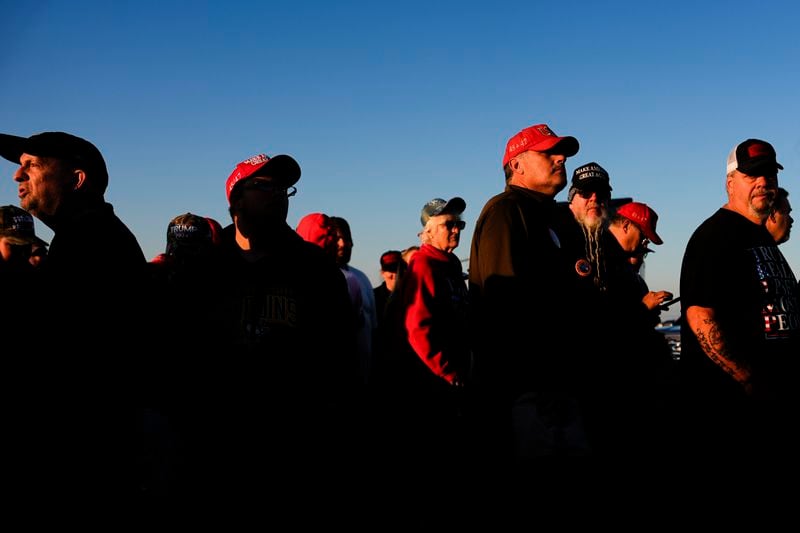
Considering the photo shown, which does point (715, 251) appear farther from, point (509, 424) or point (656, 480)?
point (656, 480)

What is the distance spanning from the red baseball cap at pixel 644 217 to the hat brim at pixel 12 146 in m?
4.12

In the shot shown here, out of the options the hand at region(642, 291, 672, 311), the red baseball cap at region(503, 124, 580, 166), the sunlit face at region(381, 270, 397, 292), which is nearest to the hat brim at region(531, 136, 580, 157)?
the red baseball cap at region(503, 124, 580, 166)

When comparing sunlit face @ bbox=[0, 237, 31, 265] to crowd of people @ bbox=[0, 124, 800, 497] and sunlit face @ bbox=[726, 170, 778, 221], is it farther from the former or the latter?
sunlit face @ bbox=[726, 170, 778, 221]

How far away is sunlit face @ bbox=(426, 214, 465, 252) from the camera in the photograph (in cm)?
550

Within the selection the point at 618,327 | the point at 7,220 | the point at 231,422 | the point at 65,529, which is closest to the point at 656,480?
the point at 618,327

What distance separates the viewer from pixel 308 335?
3.53 m

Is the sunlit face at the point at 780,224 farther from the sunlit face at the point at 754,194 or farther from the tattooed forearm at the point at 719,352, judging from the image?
the tattooed forearm at the point at 719,352

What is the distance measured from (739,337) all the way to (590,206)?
1318mm

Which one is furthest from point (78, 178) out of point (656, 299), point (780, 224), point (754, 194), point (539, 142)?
point (780, 224)

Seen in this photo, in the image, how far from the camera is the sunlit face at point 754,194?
4.14 metres

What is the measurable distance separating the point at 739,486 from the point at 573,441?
1241 millimetres

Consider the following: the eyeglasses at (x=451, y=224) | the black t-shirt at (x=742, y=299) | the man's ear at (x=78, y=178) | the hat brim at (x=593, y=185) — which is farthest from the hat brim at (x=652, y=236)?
the man's ear at (x=78, y=178)

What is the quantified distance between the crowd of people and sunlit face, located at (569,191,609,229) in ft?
1.14

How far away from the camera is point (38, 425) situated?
2.92 m
